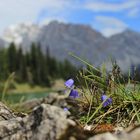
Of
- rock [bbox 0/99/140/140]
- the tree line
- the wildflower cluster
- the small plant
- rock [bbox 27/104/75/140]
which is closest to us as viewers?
rock [bbox 0/99/140/140]

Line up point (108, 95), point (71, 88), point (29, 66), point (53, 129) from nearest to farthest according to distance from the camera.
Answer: point (53, 129) < point (108, 95) < point (71, 88) < point (29, 66)

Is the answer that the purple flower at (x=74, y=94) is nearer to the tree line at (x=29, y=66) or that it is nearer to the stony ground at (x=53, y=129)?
the stony ground at (x=53, y=129)

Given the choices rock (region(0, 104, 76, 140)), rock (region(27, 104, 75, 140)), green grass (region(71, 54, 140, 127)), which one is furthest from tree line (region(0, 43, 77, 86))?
rock (region(27, 104, 75, 140))

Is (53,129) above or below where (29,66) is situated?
above

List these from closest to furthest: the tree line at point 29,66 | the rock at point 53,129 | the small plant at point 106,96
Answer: the rock at point 53,129 → the small plant at point 106,96 → the tree line at point 29,66

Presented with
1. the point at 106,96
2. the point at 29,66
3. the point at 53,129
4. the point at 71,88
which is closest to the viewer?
the point at 53,129

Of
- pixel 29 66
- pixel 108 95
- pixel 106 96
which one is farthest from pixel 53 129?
pixel 29 66

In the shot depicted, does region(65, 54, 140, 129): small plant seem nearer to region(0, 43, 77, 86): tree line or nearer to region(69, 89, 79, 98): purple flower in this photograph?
region(69, 89, 79, 98): purple flower

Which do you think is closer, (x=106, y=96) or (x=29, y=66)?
(x=106, y=96)

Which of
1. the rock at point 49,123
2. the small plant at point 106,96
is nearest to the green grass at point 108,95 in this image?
the small plant at point 106,96

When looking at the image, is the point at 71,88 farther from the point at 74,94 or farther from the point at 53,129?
the point at 53,129

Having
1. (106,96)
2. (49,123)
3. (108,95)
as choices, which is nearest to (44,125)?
(49,123)

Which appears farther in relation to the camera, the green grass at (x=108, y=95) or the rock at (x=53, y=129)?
the green grass at (x=108, y=95)
